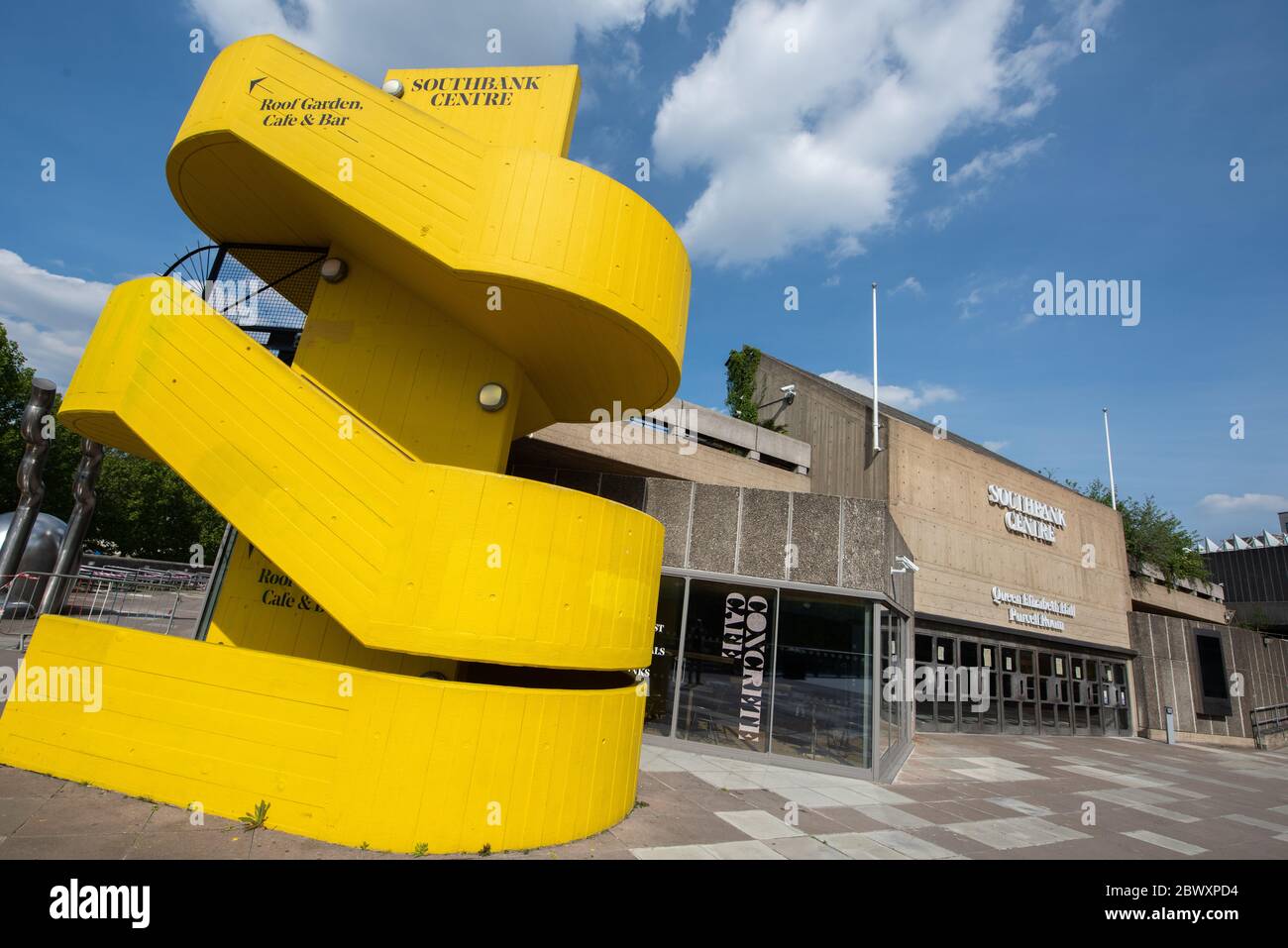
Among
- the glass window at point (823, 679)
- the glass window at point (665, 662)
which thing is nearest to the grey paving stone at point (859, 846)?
the glass window at point (823, 679)

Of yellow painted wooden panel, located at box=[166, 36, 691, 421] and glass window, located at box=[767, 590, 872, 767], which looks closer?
yellow painted wooden panel, located at box=[166, 36, 691, 421]

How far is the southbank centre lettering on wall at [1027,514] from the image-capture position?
20.1 metres

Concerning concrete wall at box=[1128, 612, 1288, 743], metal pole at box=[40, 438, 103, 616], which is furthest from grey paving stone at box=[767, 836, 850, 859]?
concrete wall at box=[1128, 612, 1288, 743]

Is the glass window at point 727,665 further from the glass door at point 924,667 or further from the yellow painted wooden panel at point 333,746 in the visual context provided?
the glass door at point 924,667

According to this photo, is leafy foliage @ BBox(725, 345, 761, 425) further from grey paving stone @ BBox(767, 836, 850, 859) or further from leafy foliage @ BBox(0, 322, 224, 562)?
leafy foliage @ BBox(0, 322, 224, 562)

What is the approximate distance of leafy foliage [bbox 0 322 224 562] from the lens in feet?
113

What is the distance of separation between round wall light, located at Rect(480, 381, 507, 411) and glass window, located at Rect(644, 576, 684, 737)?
547 centimetres

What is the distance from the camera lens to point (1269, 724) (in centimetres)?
2503

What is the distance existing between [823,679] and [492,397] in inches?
296

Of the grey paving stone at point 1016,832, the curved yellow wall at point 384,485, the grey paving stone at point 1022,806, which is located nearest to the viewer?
the curved yellow wall at point 384,485

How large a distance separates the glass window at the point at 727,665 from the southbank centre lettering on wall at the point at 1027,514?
13179 mm

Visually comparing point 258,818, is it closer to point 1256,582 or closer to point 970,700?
point 970,700

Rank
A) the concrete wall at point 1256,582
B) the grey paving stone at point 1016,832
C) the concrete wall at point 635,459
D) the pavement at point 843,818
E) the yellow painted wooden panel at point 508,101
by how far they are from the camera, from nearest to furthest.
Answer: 1. the pavement at point 843,818
2. the grey paving stone at point 1016,832
3. the yellow painted wooden panel at point 508,101
4. the concrete wall at point 635,459
5. the concrete wall at point 1256,582
